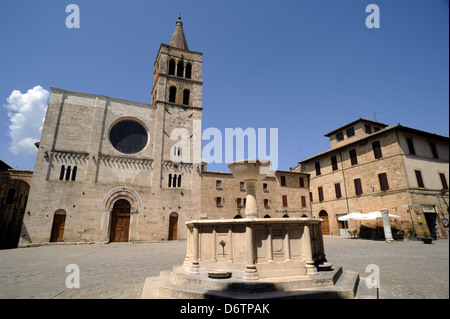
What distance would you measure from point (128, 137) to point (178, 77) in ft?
32.1

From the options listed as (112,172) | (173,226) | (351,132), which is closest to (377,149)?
(351,132)

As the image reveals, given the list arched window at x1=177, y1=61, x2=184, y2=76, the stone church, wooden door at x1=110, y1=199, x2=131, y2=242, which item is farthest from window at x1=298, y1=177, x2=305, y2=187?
wooden door at x1=110, y1=199, x2=131, y2=242

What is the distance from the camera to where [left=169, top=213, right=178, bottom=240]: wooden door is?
23.1 metres

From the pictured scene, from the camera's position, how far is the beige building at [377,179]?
19.0 meters

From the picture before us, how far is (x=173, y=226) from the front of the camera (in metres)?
23.2

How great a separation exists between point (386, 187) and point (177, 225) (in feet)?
67.1

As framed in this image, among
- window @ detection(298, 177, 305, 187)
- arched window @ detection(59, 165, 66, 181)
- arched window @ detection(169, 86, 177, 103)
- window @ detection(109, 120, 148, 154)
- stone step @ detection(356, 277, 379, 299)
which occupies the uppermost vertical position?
arched window @ detection(169, 86, 177, 103)

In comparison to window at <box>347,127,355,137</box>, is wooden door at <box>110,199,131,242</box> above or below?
below

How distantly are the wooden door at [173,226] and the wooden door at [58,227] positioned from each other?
30.1ft

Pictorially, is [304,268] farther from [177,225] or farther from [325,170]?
[325,170]

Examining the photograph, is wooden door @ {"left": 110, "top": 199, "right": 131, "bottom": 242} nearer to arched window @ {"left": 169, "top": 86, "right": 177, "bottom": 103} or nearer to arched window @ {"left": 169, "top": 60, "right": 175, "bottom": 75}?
arched window @ {"left": 169, "top": 86, "right": 177, "bottom": 103}

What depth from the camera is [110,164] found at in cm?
2250

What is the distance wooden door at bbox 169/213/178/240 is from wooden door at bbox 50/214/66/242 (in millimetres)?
9184
